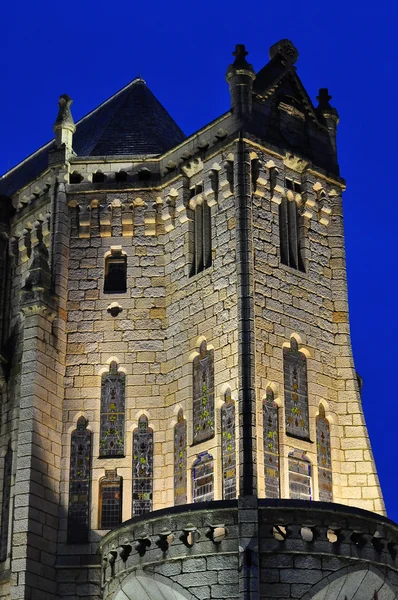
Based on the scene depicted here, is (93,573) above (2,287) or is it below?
below

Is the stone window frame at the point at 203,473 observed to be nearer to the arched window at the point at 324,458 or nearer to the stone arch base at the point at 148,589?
the stone arch base at the point at 148,589

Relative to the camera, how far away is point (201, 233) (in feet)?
107

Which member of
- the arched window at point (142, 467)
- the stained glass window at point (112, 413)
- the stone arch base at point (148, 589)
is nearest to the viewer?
the stone arch base at point (148, 589)

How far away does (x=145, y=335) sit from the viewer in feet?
107

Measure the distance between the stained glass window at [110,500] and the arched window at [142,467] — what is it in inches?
17.1

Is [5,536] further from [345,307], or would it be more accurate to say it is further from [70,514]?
[345,307]

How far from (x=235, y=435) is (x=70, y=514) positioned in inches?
195

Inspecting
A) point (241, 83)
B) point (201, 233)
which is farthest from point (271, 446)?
point (241, 83)

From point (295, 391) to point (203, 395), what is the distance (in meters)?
2.23

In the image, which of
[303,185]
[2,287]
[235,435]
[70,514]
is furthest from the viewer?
[2,287]

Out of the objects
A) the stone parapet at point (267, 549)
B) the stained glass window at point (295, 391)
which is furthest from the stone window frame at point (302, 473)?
the stone parapet at point (267, 549)

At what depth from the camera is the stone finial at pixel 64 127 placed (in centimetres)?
3509

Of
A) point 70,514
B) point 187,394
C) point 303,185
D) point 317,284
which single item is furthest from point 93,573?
point 303,185

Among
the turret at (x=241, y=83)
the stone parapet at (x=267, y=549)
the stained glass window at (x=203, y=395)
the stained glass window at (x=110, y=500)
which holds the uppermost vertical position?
the turret at (x=241, y=83)
